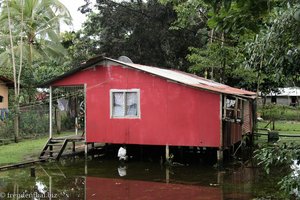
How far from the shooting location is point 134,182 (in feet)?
37.4

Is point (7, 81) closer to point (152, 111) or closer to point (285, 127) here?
point (152, 111)

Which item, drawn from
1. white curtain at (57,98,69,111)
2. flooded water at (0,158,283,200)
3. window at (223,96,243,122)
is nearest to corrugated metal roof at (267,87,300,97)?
window at (223,96,243,122)

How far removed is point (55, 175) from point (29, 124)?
402 inches

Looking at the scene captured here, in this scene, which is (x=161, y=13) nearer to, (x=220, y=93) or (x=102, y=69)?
(x=102, y=69)

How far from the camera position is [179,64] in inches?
1130

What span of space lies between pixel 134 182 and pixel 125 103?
481cm

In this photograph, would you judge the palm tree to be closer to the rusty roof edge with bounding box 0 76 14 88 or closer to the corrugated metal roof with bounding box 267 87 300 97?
the rusty roof edge with bounding box 0 76 14 88

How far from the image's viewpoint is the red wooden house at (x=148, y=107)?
47.3 feet

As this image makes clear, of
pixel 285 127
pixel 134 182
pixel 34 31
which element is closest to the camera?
pixel 134 182

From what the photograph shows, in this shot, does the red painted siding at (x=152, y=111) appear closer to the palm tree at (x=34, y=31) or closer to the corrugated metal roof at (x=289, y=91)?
the corrugated metal roof at (x=289, y=91)

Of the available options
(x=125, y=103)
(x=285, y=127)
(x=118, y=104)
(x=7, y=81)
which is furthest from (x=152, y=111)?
(x=285, y=127)

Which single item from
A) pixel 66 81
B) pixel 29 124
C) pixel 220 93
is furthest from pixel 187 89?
pixel 29 124

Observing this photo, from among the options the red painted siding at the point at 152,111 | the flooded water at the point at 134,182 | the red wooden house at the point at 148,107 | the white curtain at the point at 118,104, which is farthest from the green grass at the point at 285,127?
the white curtain at the point at 118,104

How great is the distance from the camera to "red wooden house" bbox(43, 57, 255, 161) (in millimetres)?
14414
